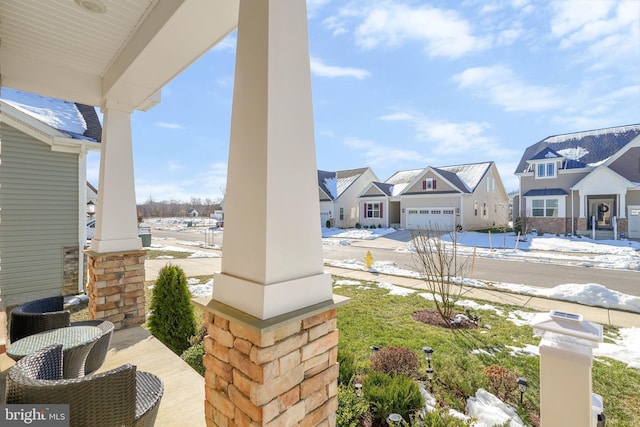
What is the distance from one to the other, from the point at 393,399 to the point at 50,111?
9.56 metres

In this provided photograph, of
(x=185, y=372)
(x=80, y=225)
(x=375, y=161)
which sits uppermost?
(x=375, y=161)

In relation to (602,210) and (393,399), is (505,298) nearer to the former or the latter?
(393,399)

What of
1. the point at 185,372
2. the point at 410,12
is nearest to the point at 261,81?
the point at 185,372

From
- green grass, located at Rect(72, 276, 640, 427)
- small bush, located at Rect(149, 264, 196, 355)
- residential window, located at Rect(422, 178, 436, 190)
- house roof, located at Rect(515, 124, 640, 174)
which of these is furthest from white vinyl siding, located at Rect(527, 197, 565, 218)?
small bush, located at Rect(149, 264, 196, 355)

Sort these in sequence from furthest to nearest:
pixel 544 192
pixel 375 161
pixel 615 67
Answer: pixel 375 161
pixel 544 192
pixel 615 67

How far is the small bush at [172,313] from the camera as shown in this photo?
12.5 feet

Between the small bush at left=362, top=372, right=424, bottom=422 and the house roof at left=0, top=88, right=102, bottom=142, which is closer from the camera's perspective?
the small bush at left=362, top=372, right=424, bottom=422

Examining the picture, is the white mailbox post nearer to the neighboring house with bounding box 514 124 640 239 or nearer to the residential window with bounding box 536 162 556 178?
the neighboring house with bounding box 514 124 640 239

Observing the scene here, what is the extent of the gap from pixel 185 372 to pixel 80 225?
5.67m

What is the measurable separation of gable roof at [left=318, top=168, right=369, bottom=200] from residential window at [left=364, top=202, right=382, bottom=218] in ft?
10.0

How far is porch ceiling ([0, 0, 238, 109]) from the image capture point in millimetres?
2551

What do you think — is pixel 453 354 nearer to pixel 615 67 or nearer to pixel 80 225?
pixel 615 67

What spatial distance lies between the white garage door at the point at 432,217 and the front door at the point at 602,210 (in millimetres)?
8096

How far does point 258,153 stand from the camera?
1.58 m
